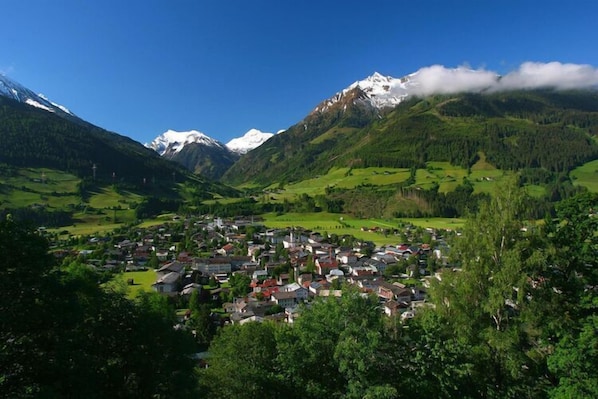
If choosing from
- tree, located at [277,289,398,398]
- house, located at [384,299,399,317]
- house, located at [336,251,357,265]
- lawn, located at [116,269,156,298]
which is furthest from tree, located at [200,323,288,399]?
house, located at [336,251,357,265]

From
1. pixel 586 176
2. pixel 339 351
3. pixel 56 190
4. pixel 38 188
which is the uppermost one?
pixel 586 176

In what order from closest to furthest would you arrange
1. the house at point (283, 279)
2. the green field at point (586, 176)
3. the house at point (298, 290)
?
the house at point (298, 290) < the house at point (283, 279) < the green field at point (586, 176)

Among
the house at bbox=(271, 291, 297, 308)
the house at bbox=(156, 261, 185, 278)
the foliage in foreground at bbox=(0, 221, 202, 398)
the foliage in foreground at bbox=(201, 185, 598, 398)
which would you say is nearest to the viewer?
the foliage in foreground at bbox=(0, 221, 202, 398)

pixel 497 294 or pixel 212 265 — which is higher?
pixel 497 294

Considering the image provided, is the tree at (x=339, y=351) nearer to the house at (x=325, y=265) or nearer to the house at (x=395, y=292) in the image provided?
the house at (x=395, y=292)

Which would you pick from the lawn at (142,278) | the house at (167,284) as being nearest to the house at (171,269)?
the lawn at (142,278)

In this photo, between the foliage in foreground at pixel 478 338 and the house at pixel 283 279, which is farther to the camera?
the house at pixel 283 279

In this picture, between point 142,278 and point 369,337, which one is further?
point 142,278

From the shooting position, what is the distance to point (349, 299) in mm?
13797

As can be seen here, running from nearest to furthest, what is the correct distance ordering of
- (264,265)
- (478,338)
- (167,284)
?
(478,338) < (167,284) < (264,265)

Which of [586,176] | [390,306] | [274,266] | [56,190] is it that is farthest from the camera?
[586,176]

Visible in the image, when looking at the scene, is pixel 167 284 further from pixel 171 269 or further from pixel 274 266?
pixel 274 266

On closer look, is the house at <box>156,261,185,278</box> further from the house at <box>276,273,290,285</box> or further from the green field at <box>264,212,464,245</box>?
the green field at <box>264,212,464,245</box>

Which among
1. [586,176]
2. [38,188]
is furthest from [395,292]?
[586,176]
